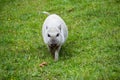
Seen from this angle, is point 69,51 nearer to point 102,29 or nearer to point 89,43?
point 89,43

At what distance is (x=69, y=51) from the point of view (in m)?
9.66

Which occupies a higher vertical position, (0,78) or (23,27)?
(23,27)

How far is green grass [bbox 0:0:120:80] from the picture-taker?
26.6 feet

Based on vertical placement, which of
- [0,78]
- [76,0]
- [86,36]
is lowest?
[0,78]

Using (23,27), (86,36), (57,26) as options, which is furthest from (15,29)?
(57,26)

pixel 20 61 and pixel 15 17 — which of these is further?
pixel 15 17

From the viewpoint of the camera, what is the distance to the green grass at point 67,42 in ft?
26.6

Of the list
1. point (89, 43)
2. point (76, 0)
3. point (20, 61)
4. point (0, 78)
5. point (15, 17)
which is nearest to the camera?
point (0, 78)

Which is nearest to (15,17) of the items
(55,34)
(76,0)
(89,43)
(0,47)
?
(76,0)

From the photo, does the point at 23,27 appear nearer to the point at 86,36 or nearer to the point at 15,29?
the point at 15,29

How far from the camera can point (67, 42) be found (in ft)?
34.4

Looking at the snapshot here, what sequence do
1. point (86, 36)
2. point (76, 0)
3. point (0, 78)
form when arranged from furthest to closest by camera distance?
point (76, 0) < point (86, 36) < point (0, 78)

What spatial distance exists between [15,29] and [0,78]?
472 cm

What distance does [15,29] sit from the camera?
12484mm
